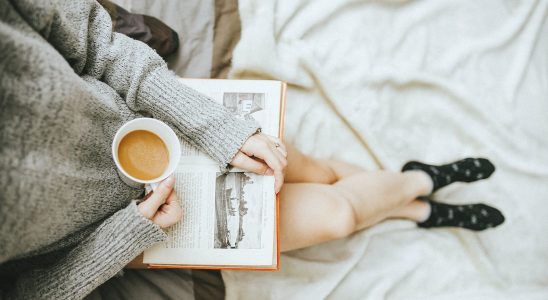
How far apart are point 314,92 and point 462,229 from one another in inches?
18.7

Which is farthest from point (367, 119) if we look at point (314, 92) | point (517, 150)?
point (517, 150)

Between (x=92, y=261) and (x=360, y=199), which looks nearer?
(x=92, y=261)

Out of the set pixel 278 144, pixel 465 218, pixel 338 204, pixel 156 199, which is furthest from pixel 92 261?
pixel 465 218

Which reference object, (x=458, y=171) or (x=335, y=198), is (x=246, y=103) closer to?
(x=335, y=198)

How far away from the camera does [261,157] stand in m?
0.72

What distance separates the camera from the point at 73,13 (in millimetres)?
633

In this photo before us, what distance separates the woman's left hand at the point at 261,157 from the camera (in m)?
0.72

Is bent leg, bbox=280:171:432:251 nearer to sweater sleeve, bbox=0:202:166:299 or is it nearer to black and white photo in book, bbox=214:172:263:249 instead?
black and white photo in book, bbox=214:172:263:249

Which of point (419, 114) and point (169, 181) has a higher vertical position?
point (419, 114)

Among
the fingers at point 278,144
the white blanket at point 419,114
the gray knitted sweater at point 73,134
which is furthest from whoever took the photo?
the white blanket at point 419,114

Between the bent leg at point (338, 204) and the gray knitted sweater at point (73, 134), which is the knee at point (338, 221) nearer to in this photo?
the bent leg at point (338, 204)

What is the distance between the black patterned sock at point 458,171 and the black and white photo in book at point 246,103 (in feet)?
1.48

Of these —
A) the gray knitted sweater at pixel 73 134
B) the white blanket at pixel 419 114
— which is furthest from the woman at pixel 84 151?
the white blanket at pixel 419 114

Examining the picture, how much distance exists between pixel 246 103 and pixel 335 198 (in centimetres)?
25
